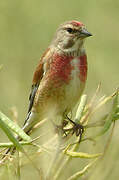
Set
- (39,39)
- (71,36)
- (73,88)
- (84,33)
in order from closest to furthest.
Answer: (73,88), (84,33), (71,36), (39,39)

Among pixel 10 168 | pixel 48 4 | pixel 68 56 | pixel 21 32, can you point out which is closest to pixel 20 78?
pixel 21 32

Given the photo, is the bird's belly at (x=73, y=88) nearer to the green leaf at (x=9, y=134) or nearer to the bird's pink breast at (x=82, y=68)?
the bird's pink breast at (x=82, y=68)

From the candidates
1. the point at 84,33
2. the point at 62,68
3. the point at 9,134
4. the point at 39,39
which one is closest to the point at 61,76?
the point at 62,68

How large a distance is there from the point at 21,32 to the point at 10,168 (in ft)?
10.6

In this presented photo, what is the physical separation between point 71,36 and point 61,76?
1.58ft

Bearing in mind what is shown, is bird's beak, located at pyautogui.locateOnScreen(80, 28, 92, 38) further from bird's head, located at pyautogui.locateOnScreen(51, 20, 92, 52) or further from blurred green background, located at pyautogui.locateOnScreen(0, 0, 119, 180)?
blurred green background, located at pyautogui.locateOnScreen(0, 0, 119, 180)

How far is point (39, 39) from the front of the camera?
14.8ft

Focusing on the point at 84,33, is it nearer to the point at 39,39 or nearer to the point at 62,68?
the point at 62,68

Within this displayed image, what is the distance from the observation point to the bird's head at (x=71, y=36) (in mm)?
3631

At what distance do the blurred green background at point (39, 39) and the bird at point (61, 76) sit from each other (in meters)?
0.39

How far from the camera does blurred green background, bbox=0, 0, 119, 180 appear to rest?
409 centimetres

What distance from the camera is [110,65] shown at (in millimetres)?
3965

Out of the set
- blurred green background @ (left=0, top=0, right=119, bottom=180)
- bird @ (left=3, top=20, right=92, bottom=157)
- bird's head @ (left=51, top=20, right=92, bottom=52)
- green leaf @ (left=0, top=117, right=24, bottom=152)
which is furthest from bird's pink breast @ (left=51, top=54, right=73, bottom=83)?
green leaf @ (left=0, top=117, right=24, bottom=152)

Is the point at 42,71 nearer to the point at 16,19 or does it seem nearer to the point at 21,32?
the point at 21,32
